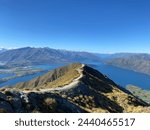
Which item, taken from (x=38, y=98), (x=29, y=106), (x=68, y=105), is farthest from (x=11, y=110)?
(x=68, y=105)

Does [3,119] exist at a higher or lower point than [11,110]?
higher

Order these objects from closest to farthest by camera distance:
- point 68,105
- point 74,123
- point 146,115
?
1. point 74,123
2. point 146,115
3. point 68,105

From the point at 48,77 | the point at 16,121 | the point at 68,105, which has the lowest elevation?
the point at 48,77

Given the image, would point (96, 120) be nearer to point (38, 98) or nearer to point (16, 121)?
point (16, 121)

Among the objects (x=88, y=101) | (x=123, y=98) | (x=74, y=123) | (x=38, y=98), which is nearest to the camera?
(x=74, y=123)

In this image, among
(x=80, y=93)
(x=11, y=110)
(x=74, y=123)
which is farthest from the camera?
(x=80, y=93)

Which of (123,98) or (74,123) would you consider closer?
(74,123)

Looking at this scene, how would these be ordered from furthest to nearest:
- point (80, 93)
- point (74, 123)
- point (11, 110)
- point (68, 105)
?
point (80, 93)
point (68, 105)
point (11, 110)
point (74, 123)

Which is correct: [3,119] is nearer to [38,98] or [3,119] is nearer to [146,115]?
[146,115]

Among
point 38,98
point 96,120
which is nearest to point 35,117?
point 96,120
